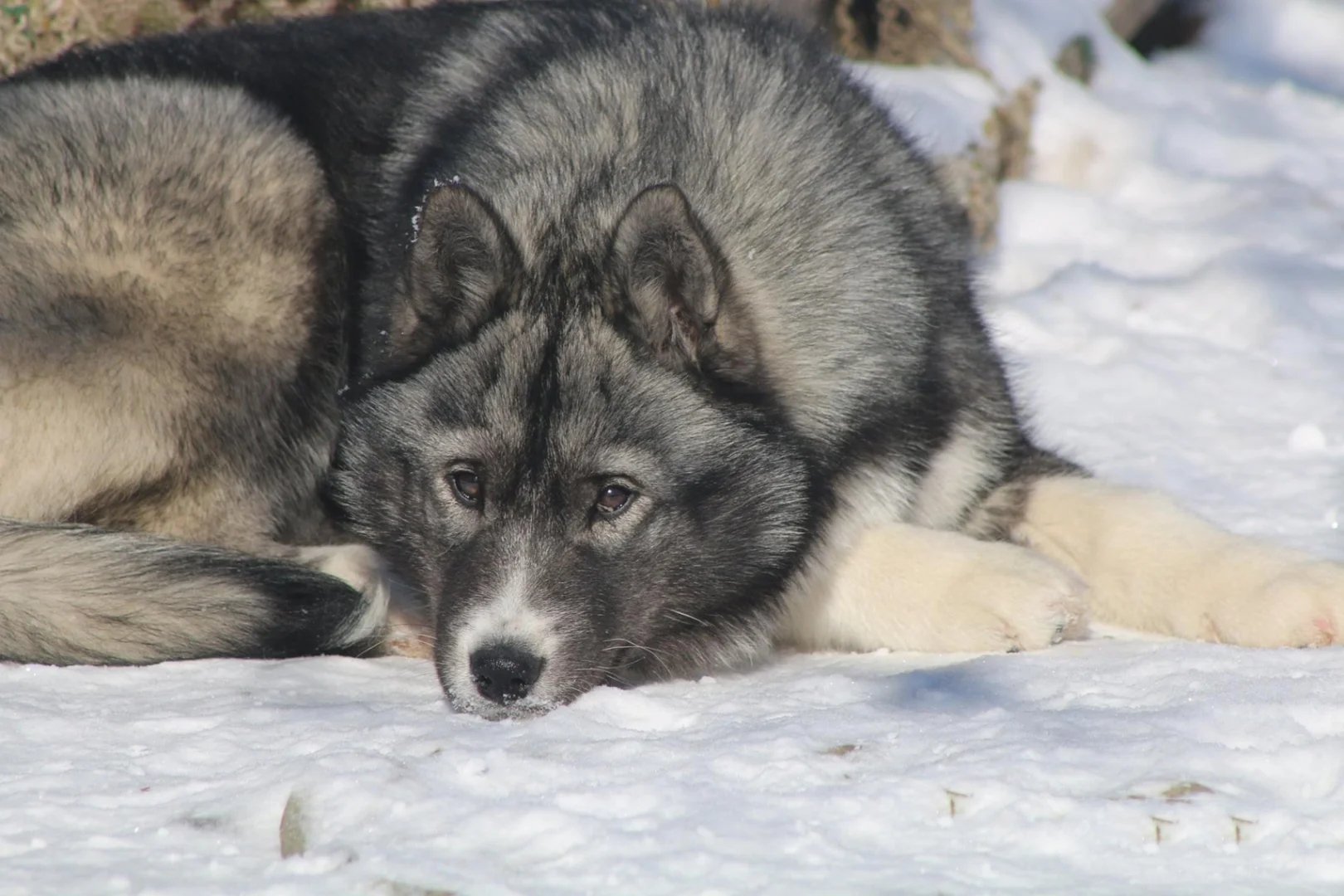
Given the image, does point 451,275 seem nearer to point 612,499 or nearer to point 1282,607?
point 612,499

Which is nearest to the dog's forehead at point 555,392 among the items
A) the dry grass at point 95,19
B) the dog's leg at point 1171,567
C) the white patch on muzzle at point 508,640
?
the white patch on muzzle at point 508,640

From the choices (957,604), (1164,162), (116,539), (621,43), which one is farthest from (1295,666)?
(1164,162)

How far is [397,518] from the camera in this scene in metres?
3.38

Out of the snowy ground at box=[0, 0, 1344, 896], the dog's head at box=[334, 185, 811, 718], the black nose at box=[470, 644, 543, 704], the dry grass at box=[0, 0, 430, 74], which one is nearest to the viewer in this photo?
the snowy ground at box=[0, 0, 1344, 896]

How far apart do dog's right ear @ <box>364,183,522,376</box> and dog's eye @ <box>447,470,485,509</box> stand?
297 millimetres

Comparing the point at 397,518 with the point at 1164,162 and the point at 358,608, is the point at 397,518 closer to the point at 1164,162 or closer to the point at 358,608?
the point at 358,608

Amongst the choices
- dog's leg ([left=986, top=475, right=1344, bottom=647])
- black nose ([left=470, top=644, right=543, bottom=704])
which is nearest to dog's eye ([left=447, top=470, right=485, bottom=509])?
black nose ([left=470, top=644, right=543, bottom=704])

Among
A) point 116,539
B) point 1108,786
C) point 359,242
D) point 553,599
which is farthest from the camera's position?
point 359,242

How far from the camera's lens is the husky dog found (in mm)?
3100

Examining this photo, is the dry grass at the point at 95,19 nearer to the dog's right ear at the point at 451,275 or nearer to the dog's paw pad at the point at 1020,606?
the dog's right ear at the point at 451,275

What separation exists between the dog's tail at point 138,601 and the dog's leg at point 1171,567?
186cm

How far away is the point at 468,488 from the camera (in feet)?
10.3

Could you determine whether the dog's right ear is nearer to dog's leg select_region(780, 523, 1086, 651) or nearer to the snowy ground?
the snowy ground

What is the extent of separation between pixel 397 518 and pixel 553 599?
582mm
